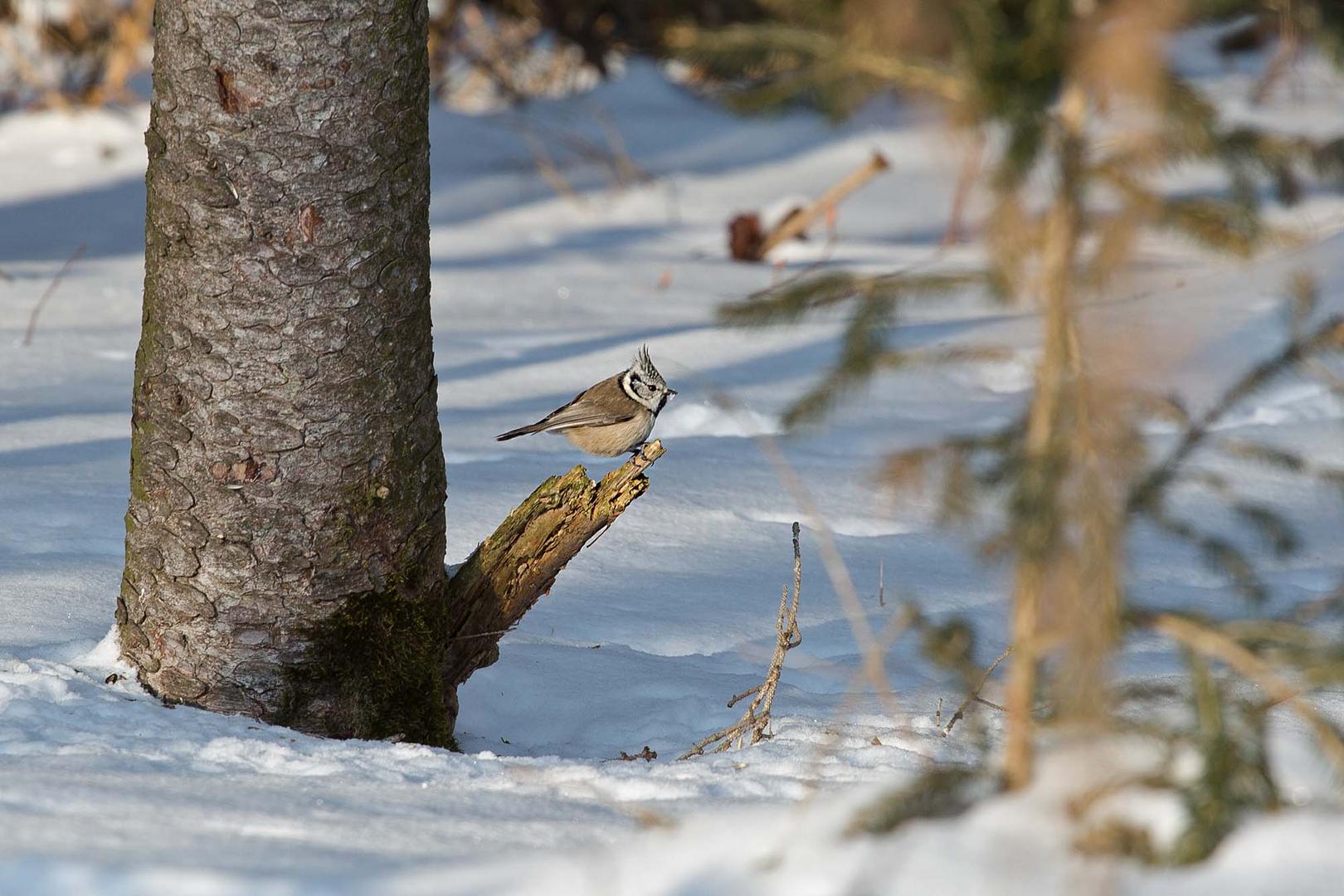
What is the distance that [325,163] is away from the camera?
2578 millimetres

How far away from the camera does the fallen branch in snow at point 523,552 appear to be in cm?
310

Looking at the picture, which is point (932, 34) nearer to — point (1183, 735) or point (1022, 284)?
point (1022, 284)

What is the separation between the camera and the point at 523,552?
3105 mm

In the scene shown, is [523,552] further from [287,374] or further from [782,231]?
[782,231]

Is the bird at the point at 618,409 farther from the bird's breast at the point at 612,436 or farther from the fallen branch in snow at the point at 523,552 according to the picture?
the fallen branch in snow at the point at 523,552

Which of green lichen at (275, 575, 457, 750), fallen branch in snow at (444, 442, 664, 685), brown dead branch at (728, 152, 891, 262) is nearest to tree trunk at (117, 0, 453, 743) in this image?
green lichen at (275, 575, 457, 750)

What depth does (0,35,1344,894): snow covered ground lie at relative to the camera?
1.64m

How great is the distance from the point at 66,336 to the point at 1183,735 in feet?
17.7

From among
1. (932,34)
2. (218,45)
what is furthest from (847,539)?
(932,34)

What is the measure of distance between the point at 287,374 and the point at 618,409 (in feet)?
5.36

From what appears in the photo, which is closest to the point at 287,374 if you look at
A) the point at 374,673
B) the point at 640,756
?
the point at 374,673

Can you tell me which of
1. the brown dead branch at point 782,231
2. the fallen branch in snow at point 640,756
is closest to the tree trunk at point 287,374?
the fallen branch in snow at point 640,756

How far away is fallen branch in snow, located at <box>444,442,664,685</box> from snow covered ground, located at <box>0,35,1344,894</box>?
281mm

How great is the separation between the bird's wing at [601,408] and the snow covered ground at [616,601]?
365 mm
